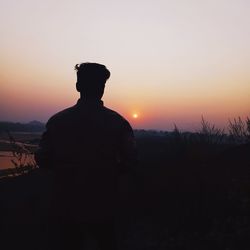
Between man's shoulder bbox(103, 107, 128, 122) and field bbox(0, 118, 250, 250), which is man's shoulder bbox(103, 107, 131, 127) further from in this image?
field bbox(0, 118, 250, 250)

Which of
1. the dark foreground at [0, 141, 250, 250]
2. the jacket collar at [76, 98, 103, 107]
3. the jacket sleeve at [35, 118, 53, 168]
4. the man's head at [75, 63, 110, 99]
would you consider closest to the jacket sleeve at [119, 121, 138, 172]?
the jacket collar at [76, 98, 103, 107]

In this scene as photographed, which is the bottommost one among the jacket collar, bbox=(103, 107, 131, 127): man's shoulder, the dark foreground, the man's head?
the dark foreground

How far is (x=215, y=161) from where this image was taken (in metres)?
9.46

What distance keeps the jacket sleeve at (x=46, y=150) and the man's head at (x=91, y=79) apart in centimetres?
39

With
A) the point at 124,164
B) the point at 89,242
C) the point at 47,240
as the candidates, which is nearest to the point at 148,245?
the point at 89,242

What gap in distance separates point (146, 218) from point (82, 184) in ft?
15.5

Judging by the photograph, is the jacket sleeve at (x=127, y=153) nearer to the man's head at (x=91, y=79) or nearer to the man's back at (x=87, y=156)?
the man's back at (x=87, y=156)

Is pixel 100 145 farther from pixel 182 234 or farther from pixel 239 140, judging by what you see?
pixel 239 140

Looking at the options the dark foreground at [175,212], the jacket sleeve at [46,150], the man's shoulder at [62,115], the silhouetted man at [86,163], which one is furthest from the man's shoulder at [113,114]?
the dark foreground at [175,212]

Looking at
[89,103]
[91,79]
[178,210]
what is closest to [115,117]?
[89,103]

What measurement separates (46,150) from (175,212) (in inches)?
173

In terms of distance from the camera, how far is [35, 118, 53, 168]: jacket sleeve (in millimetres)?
3361

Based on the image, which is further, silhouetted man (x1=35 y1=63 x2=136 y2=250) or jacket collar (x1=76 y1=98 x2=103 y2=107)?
jacket collar (x1=76 y1=98 x2=103 y2=107)

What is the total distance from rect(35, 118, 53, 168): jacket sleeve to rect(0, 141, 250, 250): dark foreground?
3.55 metres
